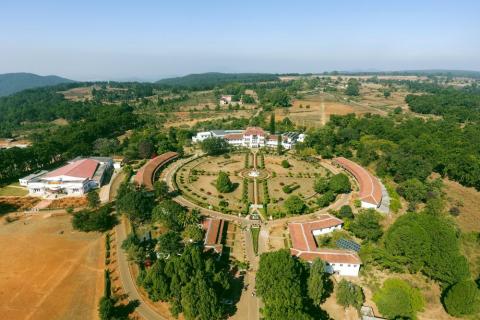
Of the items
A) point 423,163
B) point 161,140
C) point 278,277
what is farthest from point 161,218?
point 423,163

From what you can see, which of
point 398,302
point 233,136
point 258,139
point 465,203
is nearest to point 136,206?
point 398,302

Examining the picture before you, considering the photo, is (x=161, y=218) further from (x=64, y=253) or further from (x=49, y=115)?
(x=49, y=115)

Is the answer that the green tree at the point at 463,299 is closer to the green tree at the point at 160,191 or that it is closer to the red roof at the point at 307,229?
the red roof at the point at 307,229

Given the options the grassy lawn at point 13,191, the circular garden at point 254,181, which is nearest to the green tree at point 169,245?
the circular garden at point 254,181

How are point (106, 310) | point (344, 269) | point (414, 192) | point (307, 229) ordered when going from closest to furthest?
point (106, 310)
point (344, 269)
point (307, 229)
point (414, 192)

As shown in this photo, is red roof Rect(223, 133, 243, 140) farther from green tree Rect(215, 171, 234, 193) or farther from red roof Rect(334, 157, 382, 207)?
green tree Rect(215, 171, 234, 193)

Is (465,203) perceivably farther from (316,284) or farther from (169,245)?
(169,245)

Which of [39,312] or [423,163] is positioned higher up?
[423,163]
